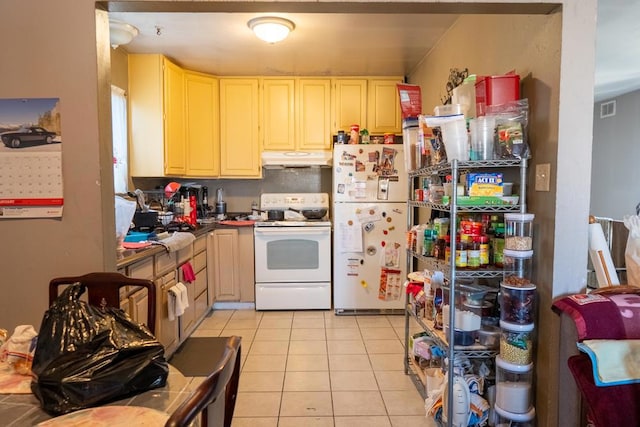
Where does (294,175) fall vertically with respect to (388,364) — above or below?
above

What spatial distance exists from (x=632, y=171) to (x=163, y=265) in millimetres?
5274

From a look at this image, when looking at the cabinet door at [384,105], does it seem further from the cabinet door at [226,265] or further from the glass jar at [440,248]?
the glass jar at [440,248]

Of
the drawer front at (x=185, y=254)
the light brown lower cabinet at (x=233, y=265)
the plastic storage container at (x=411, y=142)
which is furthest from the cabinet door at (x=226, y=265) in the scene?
the plastic storage container at (x=411, y=142)

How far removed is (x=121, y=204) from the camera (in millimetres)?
2248

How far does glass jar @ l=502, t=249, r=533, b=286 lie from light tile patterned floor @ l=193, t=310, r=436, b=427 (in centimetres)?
94

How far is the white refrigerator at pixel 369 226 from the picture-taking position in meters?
3.71

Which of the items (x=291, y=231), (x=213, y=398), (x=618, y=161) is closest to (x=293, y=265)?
(x=291, y=231)

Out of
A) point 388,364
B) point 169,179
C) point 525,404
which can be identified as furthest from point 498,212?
point 169,179

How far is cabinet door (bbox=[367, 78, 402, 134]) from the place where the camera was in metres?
4.14

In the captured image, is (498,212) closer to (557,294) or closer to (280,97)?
(557,294)

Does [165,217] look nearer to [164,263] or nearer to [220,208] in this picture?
[164,263]

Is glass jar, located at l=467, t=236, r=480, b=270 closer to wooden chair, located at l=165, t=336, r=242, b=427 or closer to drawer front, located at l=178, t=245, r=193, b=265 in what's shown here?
wooden chair, located at l=165, t=336, r=242, b=427

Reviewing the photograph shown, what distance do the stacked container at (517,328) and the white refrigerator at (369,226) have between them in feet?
6.43

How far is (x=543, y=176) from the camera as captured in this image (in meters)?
1.75
